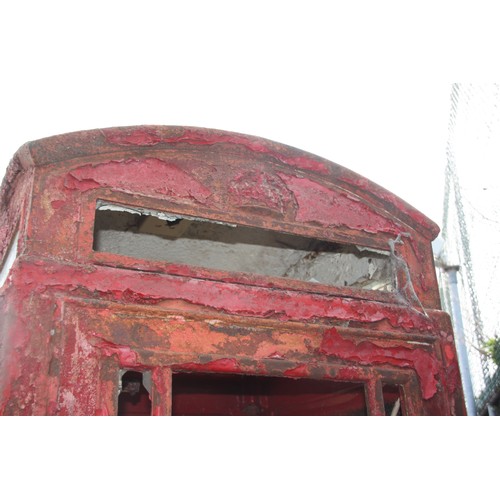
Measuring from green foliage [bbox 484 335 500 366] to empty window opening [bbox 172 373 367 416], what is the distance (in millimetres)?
2231

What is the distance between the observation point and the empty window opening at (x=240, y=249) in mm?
3456

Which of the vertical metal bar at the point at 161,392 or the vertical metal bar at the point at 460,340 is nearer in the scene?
the vertical metal bar at the point at 161,392

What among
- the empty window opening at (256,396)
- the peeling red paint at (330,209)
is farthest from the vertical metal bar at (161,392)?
the empty window opening at (256,396)

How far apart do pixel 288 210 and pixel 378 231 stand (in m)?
0.56

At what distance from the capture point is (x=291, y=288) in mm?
2707

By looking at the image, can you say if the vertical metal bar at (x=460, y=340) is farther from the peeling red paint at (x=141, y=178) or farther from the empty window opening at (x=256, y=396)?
the peeling red paint at (x=141, y=178)

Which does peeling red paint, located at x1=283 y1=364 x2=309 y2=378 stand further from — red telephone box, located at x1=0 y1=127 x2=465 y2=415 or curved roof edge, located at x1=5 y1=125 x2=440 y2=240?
curved roof edge, located at x1=5 y1=125 x2=440 y2=240

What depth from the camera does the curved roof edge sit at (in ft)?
7.95

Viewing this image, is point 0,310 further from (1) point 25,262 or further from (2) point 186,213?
(2) point 186,213

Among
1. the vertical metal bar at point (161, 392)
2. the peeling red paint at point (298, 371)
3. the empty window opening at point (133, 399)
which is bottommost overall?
the vertical metal bar at point (161, 392)

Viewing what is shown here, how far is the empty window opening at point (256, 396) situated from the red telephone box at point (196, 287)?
0.59 metres

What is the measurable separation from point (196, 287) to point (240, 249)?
5.10 feet

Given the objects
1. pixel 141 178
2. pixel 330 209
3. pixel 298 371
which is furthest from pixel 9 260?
pixel 330 209

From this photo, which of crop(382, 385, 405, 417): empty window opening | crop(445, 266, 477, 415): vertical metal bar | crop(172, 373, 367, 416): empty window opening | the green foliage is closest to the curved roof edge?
crop(382, 385, 405, 417): empty window opening
